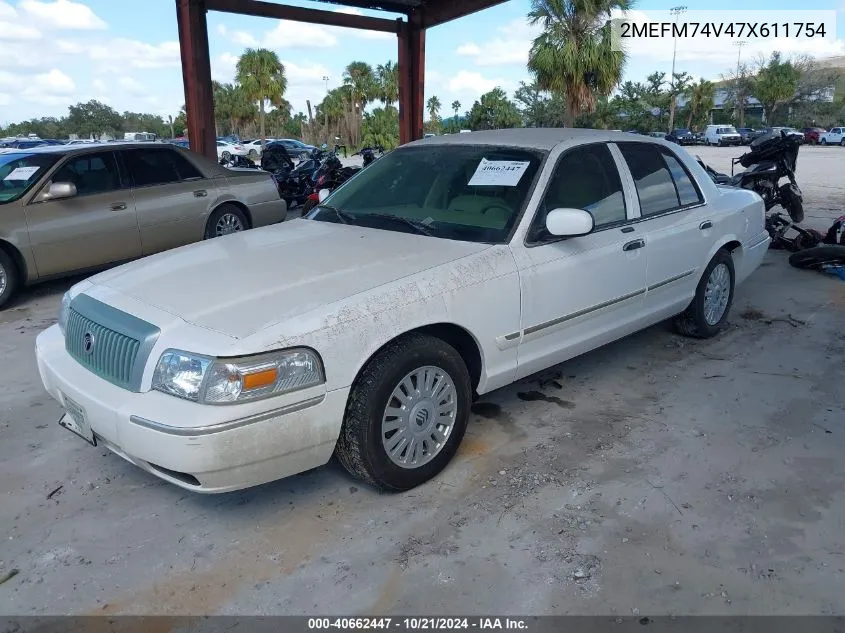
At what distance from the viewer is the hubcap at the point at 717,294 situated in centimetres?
512

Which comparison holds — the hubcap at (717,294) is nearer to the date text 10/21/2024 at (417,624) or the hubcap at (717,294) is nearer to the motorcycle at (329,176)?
the date text 10/21/2024 at (417,624)

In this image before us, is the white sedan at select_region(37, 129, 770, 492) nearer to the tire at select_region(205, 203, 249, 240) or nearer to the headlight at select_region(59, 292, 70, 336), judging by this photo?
the headlight at select_region(59, 292, 70, 336)

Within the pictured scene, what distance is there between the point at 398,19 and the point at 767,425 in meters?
9.81

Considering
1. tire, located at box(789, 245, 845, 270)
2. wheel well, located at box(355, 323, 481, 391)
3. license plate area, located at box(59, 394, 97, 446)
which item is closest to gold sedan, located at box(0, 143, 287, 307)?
license plate area, located at box(59, 394, 97, 446)

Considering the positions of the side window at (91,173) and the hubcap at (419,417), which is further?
the side window at (91,173)

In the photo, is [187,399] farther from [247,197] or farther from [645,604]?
[247,197]

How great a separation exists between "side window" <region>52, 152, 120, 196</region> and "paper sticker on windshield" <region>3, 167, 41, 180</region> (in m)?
0.21

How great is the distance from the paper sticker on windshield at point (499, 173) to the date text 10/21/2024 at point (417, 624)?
86.7 inches

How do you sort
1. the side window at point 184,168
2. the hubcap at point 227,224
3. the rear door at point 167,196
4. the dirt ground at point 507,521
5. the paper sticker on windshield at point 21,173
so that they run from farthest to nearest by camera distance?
the hubcap at point 227,224 → the side window at point 184,168 → the rear door at point 167,196 → the paper sticker on windshield at point 21,173 → the dirt ground at point 507,521

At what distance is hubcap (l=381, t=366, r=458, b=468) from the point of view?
305cm

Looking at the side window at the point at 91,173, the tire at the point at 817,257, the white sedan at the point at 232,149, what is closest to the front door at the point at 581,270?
the tire at the point at 817,257

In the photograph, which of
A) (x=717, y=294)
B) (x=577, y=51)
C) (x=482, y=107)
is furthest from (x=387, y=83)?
(x=717, y=294)

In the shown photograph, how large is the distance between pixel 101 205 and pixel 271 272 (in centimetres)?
461

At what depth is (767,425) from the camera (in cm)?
386
